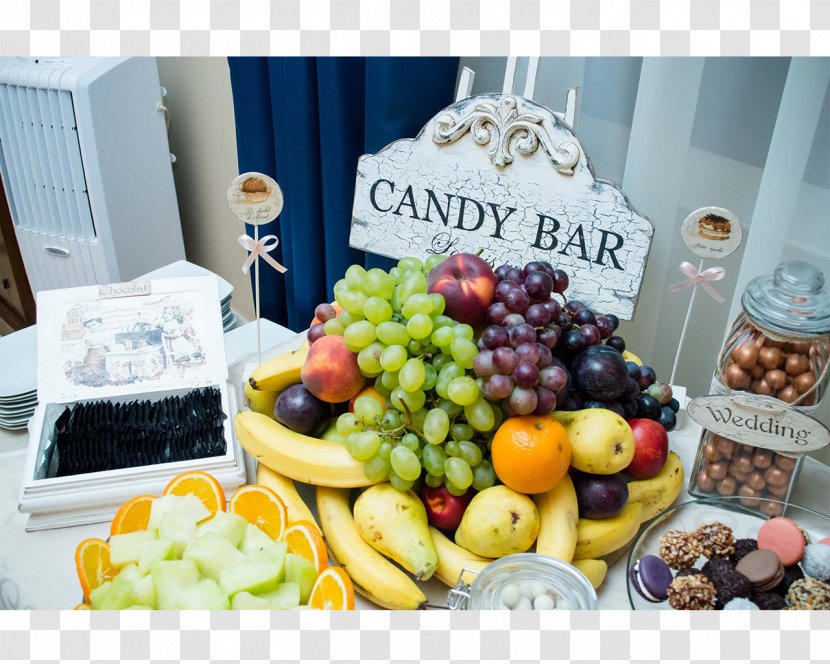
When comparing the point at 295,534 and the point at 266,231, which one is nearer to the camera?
the point at 295,534

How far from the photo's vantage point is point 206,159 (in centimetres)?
205

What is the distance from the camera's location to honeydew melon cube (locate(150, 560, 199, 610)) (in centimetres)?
66

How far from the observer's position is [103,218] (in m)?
1.77

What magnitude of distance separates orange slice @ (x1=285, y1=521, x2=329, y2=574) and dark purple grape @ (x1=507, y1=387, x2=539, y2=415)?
25 cm

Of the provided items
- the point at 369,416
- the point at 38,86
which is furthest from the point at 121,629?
the point at 38,86

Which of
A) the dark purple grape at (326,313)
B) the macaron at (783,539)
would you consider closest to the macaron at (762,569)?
the macaron at (783,539)

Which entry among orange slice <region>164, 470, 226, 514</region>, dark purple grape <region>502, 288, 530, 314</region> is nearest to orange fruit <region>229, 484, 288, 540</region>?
orange slice <region>164, 470, 226, 514</region>

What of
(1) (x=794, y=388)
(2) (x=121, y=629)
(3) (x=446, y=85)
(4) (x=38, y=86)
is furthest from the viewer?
(4) (x=38, y=86)

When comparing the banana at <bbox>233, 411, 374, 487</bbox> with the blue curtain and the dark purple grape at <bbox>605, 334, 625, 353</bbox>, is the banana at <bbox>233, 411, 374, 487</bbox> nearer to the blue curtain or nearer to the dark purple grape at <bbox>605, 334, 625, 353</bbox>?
the dark purple grape at <bbox>605, 334, 625, 353</bbox>

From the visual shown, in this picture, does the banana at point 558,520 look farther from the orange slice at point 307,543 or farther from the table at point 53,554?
the orange slice at point 307,543

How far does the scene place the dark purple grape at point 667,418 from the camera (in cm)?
96

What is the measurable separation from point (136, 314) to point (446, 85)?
2.38ft

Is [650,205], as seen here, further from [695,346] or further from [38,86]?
[38,86]

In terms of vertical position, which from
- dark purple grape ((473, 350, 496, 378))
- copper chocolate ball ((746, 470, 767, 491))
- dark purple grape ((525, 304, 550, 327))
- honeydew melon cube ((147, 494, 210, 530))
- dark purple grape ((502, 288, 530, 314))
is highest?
dark purple grape ((502, 288, 530, 314))
